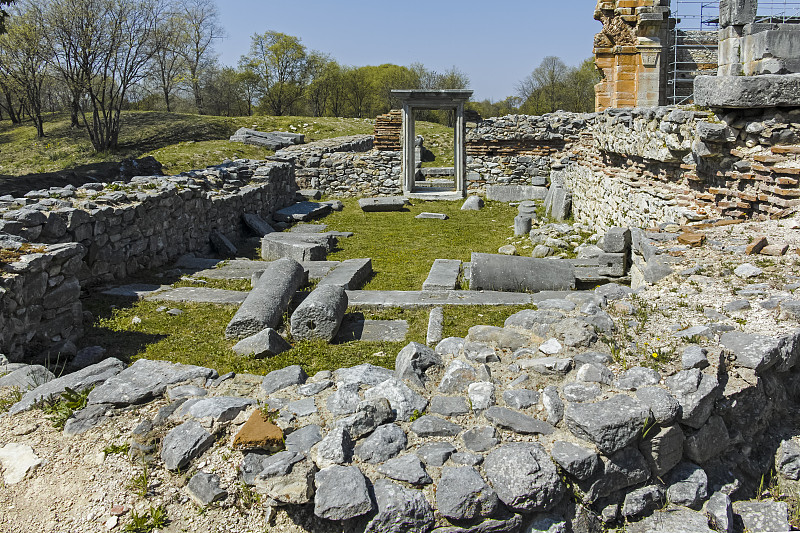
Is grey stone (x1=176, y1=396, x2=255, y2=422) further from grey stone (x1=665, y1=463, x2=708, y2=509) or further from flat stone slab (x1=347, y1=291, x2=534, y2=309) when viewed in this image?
flat stone slab (x1=347, y1=291, x2=534, y2=309)

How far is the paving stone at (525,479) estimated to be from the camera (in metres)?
3.21

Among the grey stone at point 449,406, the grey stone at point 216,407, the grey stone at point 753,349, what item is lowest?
the grey stone at point 449,406

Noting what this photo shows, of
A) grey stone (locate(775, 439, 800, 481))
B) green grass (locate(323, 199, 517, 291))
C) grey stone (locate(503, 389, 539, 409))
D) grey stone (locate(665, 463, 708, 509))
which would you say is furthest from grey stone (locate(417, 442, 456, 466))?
green grass (locate(323, 199, 517, 291))

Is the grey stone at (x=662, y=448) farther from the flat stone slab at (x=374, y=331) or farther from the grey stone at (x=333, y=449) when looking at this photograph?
the flat stone slab at (x=374, y=331)

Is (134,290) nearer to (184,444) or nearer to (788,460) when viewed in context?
(184,444)

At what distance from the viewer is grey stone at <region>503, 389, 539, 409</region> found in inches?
150

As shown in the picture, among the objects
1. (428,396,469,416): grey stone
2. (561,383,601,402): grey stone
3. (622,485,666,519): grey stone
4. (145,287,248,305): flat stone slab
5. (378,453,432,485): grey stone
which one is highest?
(561,383,601,402): grey stone

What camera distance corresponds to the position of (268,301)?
7258 mm

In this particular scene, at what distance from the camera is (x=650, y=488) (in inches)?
142

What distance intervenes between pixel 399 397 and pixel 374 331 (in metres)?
3.28

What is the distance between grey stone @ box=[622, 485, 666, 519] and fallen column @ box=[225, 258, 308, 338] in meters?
4.40

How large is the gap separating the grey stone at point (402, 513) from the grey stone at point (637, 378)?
1.51 m

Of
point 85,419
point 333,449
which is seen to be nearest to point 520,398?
point 333,449

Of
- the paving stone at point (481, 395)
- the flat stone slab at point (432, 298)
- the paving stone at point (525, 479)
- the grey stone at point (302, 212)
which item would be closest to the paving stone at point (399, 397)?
the paving stone at point (481, 395)
